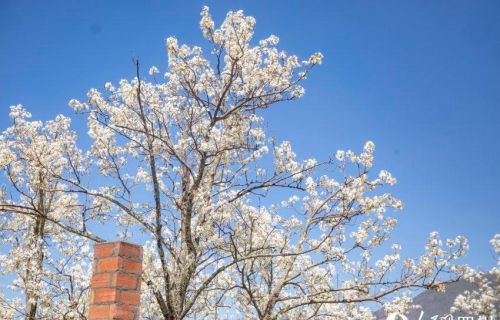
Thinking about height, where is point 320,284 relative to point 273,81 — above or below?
below

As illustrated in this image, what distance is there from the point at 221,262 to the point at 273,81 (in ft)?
12.3

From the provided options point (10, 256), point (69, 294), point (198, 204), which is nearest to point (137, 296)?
point (198, 204)

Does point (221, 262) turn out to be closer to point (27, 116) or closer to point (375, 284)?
point (375, 284)

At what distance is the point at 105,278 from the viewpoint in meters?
4.22

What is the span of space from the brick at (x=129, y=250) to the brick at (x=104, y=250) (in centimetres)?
9

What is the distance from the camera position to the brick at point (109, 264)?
4195 millimetres

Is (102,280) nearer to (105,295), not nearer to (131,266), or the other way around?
(105,295)

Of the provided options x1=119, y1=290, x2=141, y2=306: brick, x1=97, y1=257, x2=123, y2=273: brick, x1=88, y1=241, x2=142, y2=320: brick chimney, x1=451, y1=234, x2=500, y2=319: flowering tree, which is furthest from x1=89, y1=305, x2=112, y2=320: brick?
x1=451, y1=234, x2=500, y2=319: flowering tree

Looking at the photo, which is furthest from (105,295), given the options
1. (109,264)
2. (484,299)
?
(484,299)

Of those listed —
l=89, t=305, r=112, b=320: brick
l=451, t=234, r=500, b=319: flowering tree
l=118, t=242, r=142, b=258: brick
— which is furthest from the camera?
l=451, t=234, r=500, b=319: flowering tree

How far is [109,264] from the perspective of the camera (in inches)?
167

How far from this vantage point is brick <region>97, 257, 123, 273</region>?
420 centimetres

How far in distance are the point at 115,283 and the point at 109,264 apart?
19cm

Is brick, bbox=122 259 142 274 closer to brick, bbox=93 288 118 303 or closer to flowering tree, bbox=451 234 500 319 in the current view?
brick, bbox=93 288 118 303
